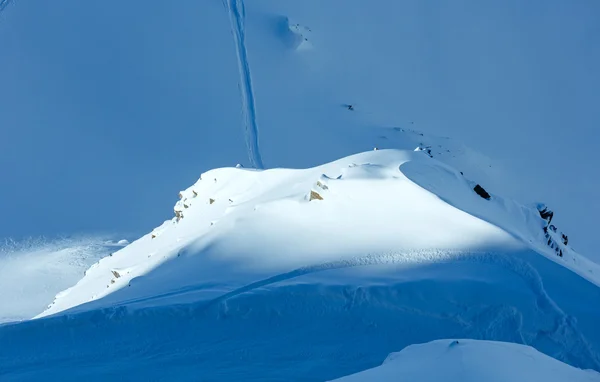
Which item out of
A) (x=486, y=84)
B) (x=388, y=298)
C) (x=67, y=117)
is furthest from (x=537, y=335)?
(x=486, y=84)

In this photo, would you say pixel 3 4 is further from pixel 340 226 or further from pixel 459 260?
pixel 459 260

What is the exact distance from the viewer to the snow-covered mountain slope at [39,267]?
28.3 feet

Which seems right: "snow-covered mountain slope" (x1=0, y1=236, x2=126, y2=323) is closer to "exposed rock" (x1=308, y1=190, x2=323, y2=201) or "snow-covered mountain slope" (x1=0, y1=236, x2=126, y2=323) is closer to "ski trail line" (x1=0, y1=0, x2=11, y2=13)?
"exposed rock" (x1=308, y1=190, x2=323, y2=201)

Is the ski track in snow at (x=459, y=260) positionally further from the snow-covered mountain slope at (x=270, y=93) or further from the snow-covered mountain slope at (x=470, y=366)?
the snow-covered mountain slope at (x=270, y=93)

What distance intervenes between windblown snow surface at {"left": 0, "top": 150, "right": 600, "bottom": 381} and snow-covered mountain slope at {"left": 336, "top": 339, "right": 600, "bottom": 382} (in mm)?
636

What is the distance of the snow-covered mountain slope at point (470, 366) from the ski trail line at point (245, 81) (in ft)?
32.1

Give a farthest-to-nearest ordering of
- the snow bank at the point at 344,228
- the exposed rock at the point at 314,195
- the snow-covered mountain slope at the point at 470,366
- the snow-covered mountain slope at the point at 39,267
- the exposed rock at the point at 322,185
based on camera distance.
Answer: the snow-covered mountain slope at the point at 39,267, the exposed rock at the point at 322,185, the exposed rock at the point at 314,195, the snow bank at the point at 344,228, the snow-covered mountain slope at the point at 470,366

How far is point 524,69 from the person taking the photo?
17281 mm

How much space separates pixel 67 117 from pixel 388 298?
10.8 meters

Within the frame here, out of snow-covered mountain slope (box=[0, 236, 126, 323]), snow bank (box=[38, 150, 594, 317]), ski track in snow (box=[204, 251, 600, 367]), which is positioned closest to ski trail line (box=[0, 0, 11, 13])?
snow-covered mountain slope (box=[0, 236, 126, 323])

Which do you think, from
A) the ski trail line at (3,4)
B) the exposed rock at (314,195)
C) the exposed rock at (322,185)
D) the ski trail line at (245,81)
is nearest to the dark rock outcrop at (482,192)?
the exposed rock at (322,185)

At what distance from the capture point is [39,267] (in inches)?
380

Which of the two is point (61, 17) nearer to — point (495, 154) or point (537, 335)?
point (495, 154)

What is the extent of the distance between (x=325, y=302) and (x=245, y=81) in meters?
11.5
